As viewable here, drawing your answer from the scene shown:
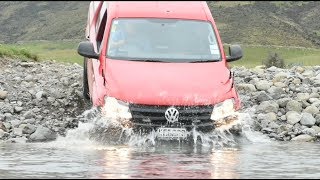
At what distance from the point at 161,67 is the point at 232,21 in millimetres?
78308

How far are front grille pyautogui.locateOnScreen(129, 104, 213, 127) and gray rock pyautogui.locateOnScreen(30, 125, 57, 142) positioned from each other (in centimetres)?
239

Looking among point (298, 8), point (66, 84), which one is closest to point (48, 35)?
point (298, 8)

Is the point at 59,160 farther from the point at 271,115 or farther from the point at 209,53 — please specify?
the point at 271,115

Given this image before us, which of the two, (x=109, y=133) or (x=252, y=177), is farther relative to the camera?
(x=109, y=133)

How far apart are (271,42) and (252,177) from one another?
7104cm

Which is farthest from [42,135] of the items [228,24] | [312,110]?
[228,24]

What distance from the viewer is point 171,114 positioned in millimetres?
10602

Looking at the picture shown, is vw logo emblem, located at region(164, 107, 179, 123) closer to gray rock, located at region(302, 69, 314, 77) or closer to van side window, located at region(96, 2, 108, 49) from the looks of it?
van side window, located at region(96, 2, 108, 49)

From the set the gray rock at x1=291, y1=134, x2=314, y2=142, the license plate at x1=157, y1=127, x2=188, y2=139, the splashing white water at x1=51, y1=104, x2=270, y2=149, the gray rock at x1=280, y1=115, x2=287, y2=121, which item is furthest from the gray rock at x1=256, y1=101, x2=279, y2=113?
the license plate at x1=157, y1=127, x2=188, y2=139

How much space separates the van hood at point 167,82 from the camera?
10680mm

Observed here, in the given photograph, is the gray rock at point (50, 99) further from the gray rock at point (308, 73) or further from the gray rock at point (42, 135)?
the gray rock at point (308, 73)

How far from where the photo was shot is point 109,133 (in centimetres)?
1098

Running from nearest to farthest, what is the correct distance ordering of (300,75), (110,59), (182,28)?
(110,59), (182,28), (300,75)

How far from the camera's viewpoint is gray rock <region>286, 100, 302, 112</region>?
14742 mm
